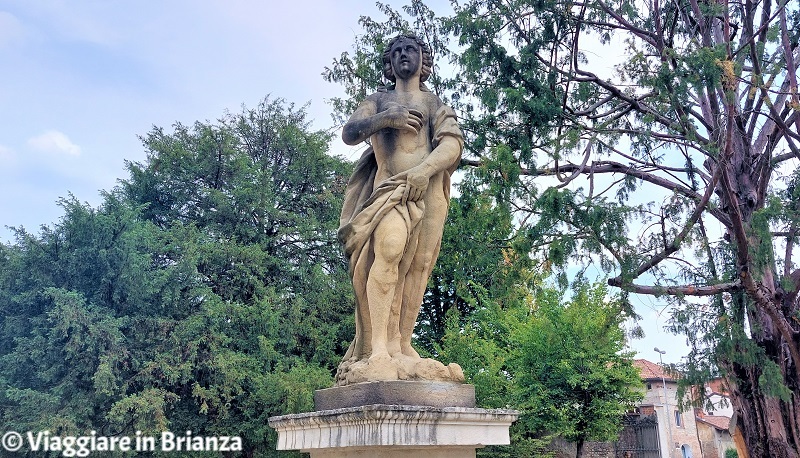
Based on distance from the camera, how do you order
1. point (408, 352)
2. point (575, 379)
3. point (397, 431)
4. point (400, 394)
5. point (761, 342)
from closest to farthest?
point (397, 431)
point (400, 394)
point (408, 352)
point (761, 342)
point (575, 379)

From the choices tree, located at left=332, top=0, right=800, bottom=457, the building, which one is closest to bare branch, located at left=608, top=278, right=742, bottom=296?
tree, located at left=332, top=0, right=800, bottom=457

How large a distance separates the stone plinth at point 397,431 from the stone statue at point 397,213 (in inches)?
13.9

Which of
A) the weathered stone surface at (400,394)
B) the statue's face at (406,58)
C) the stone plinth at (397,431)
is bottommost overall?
the stone plinth at (397,431)

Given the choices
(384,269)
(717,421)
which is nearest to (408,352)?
(384,269)

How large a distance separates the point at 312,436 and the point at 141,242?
48.7 feet

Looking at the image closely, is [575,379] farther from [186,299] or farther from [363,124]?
[363,124]

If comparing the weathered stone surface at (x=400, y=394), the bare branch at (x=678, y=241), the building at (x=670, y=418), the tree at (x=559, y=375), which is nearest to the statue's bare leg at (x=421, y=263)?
the weathered stone surface at (x=400, y=394)

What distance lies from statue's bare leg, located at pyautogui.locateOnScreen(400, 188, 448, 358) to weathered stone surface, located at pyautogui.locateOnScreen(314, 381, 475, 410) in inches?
23.6

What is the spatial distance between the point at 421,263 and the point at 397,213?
1.38 ft

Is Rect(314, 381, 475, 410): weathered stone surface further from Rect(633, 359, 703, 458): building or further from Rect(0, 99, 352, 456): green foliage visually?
Rect(633, 359, 703, 458): building

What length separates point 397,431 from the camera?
137 inches

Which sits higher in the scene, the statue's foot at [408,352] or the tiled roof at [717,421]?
the statue's foot at [408,352]

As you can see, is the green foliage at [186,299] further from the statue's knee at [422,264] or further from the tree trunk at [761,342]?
the statue's knee at [422,264]

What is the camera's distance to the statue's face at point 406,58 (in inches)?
191
